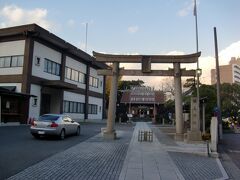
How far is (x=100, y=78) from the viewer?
53.3 meters

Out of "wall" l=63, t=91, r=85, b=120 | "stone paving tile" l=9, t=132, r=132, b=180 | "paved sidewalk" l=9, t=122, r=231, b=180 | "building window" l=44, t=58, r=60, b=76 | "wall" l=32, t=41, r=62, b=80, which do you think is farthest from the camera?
"wall" l=63, t=91, r=85, b=120

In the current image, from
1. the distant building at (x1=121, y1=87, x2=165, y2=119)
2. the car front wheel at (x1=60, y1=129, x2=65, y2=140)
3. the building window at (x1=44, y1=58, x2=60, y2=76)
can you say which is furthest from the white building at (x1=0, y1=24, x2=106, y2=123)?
the distant building at (x1=121, y1=87, x2=165, y2=119)

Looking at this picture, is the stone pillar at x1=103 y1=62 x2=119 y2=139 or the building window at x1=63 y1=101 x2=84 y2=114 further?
the building window at x1=63 y1=101 x2=84 y2=114

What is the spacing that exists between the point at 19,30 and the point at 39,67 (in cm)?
442

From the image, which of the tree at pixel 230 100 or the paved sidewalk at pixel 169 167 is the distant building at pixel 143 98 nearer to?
the tree at pixel 230 100

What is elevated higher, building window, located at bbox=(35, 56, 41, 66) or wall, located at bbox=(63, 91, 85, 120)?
building window, located at bbox=(35, 56, 41, 66)

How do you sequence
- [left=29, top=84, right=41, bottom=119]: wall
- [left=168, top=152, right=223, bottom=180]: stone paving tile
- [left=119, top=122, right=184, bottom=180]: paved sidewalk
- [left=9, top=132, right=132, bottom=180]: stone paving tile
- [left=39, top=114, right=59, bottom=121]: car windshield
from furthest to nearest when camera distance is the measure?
1. [left=29, top=84, right=41, bottom=119]: wall
2. [left=39, top=114, right=59, bottom=121]: car windshield
3. [left=168, top=152, right=223, bottom=180]: stone paving tile
4. [left=119, top=122, right=184, bottom=180]: paved sidewalk
5. [left=9, top=132, right=132, bottom=180]: stone paving tile

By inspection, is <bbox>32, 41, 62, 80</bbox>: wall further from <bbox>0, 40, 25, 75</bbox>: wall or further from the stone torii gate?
the stone torii gate

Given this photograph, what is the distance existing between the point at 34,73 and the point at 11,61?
2.77 m

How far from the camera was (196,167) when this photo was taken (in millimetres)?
11281

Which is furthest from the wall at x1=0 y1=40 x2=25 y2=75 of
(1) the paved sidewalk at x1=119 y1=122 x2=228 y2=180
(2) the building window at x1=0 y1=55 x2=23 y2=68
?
(1) the paved sidewalk at x1=119 y1=122 x2=228 y2=180

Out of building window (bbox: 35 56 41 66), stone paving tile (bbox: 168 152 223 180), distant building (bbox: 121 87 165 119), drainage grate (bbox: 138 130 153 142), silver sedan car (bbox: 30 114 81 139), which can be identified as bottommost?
stone paving tile (bbox: 168 152 223 180)

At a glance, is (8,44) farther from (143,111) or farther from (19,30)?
(143,111)

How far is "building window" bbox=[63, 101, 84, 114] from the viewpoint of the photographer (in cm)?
3972
